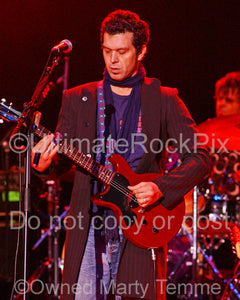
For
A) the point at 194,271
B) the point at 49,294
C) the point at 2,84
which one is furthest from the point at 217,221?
the point at 2,84

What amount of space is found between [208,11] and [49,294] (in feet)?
13.2

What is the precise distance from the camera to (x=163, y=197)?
2.58 meters

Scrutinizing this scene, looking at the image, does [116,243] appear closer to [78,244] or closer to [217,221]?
[78,244]

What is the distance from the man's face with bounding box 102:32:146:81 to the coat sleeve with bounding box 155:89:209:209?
311mm

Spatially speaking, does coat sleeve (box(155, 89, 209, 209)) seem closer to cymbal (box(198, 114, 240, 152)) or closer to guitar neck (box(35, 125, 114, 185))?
guitar neck (box(35, 125, 114, 185))

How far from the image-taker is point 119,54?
2.69m

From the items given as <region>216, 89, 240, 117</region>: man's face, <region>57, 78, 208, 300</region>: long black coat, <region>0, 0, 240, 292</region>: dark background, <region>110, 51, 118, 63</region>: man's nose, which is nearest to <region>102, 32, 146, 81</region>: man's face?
<region>110, 51, 118, 63</region>: man's nose

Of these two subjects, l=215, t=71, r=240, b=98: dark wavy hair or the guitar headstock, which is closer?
the guitar headstock

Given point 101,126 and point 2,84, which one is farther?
point 2,84

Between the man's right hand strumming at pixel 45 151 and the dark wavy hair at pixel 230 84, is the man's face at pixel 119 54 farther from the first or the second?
the dark wavy hair at pixel 230 84

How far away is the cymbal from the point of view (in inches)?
175

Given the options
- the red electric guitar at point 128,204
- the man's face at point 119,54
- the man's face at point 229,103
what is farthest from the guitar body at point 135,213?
the man's face at point 229,103

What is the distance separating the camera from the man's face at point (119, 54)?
105 inches

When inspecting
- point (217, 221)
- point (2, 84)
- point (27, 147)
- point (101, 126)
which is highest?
point (2, 84)
